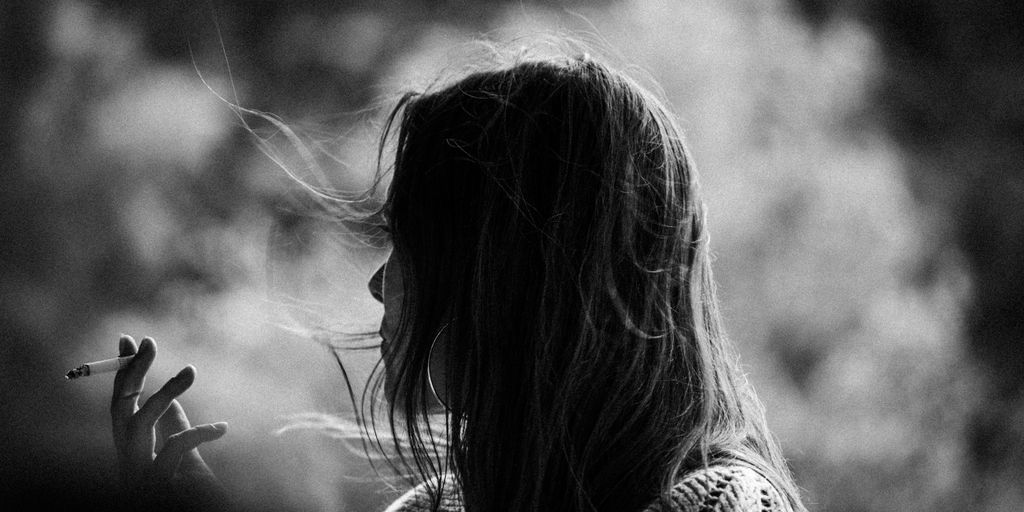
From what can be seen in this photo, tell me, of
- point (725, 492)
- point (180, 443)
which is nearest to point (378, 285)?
point (180, 443)

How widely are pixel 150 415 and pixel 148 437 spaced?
22 mm

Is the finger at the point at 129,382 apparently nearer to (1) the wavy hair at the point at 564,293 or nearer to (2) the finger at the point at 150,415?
(2) the finger at the point at 150,415

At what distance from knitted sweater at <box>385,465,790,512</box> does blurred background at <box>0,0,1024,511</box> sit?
36 cm

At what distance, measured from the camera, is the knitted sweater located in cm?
55

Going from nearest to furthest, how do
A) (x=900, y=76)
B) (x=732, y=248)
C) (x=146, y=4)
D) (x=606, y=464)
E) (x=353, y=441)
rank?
(x=606, y=464) < (x=146, y=4) < (x=353, y=441) < (x=732, y=248) < (x=900, y=76)

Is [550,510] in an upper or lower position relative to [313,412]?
upper

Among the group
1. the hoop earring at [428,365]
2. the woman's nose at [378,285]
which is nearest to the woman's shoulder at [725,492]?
the hoop earring at [428,365]

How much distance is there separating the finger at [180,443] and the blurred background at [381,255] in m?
0.04

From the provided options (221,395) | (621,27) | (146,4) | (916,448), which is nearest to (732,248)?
(621,27)

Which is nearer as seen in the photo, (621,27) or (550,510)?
(550,510)

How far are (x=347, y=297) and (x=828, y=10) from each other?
3.39 ft

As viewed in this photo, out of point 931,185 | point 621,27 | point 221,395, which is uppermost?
point 621,27

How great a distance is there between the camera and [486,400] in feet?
2.05

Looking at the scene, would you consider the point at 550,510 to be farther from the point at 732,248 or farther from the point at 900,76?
the point at 900,76
